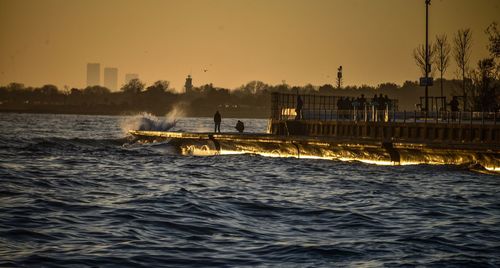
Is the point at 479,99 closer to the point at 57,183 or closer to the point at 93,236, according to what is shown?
the point at 57,183

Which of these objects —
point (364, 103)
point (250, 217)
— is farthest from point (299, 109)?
point (250, 217)

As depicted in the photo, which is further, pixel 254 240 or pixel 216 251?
pixel 254 240

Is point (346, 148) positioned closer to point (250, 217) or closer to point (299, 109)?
point (299, 109)

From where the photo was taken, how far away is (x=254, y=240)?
17938 millimetres

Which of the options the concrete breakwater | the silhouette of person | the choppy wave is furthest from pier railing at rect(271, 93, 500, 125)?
the choppy wave

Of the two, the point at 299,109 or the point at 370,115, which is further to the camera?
the point at 299,109

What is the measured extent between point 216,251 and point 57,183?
51.7 ft

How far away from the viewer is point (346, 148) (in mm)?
43562

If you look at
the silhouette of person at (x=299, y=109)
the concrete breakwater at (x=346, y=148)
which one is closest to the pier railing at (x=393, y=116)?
the silhouette of person at (x=299, y=109)

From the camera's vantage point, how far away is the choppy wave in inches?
636

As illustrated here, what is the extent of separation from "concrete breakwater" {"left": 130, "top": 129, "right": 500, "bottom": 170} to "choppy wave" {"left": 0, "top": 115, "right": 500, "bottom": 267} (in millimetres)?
947

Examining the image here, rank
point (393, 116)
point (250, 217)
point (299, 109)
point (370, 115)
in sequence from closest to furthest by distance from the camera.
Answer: point (250, 217)
point (393, 116)
point (370, 115)
point (299, 109)

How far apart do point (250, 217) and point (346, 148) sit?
73.1 feet

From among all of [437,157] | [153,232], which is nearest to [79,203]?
[153,232]
